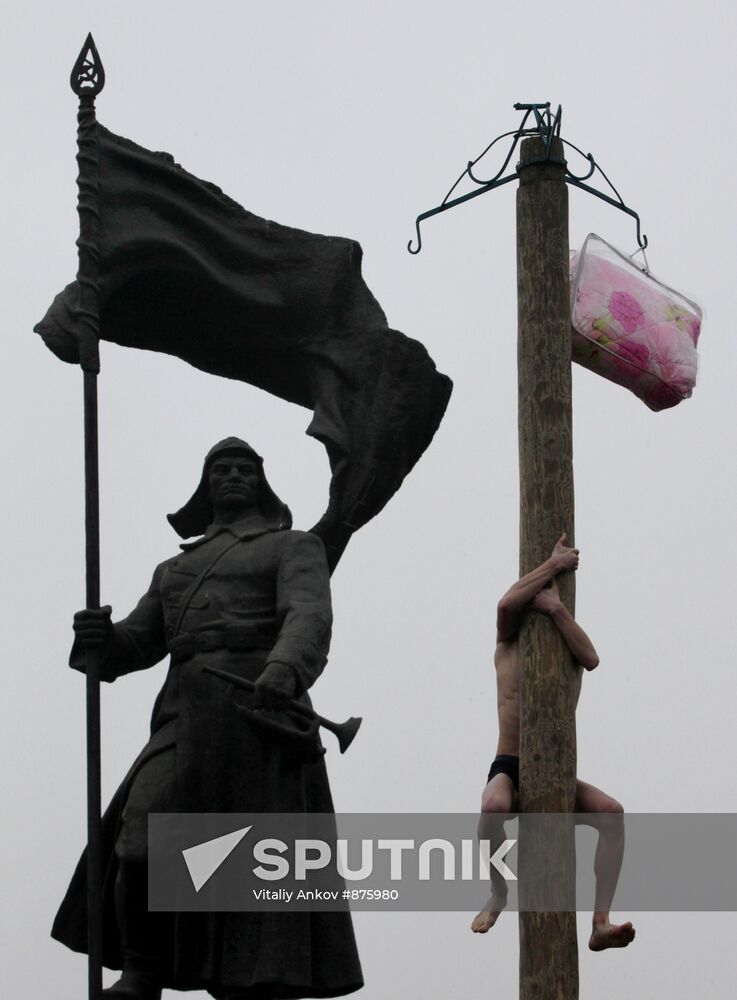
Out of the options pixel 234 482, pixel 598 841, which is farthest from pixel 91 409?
pixel 598 841

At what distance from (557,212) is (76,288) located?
106 inches

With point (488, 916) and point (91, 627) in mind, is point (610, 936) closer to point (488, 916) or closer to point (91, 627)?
point (488, 916)

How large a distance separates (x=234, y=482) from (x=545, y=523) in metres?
1.98

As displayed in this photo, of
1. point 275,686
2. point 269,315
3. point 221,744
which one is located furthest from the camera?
point 269,315

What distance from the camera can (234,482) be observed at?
568 inches

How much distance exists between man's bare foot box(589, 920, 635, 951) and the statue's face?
122 inches

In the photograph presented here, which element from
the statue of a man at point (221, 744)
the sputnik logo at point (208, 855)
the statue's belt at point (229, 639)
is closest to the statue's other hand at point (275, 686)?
the statue of a man at point (221, 744)

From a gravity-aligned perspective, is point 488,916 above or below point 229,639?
below

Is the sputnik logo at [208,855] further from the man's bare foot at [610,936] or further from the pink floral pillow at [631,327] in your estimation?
the pink floral pillow at [631,327]

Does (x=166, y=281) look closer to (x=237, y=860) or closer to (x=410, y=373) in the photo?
(x=410, y=373)

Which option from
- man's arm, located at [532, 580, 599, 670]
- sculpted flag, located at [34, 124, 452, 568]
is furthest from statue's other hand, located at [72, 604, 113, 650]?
man's arm, located at [532, 580, 599, 670]

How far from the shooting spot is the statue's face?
14.4 m

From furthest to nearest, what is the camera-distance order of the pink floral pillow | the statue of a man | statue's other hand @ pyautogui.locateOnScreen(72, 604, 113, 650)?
the pink floral pillow, statue's other hand @ pyautogui.locateOnScreen(72, 604, 113, 650), the statue of a man

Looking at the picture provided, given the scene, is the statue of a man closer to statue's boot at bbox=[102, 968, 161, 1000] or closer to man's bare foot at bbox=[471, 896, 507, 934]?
statue's boot at bbox=[102, 968, 161, 1000]
